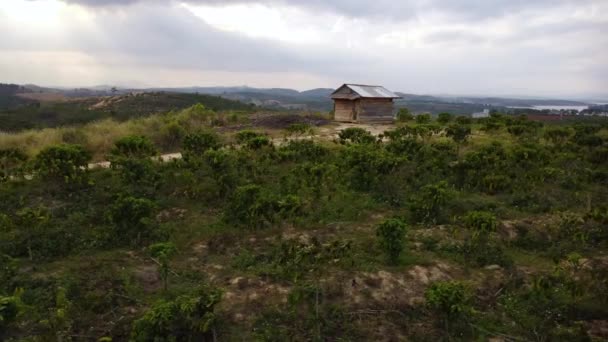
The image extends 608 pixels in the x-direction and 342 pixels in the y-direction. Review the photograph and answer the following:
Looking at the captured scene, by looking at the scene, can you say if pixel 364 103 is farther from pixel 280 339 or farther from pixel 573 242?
pixel 280 339

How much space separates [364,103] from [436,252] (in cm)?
1814

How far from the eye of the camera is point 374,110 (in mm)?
25625

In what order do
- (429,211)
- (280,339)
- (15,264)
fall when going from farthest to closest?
1. (429,211)
2. (15,264)
3. (280,339)

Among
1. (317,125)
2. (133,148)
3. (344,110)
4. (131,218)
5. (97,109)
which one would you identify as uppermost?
(344,110)

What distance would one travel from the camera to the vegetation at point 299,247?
562cm

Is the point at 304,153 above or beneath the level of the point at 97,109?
beneath

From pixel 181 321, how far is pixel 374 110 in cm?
2191

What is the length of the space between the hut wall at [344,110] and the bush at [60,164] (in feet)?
57.6

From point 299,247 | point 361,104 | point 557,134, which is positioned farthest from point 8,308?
point 361,104

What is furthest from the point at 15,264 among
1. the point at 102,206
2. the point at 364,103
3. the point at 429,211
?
the point at 364,103

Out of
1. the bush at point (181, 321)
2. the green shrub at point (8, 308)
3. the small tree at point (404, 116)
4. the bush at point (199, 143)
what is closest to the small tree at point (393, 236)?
the bush at point (181, 321)

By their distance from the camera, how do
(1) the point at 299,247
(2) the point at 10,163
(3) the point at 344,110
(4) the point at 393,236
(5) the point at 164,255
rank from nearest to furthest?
1. (5) the point at 164,255
2. (4) the point at 393,236
3. (1) the point at 299,247
4. (2) the point at 10,163
5. (3) the point at 344,110

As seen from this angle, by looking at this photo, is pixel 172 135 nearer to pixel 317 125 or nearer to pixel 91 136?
pixel 91 136

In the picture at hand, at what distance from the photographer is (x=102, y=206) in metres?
9.30
